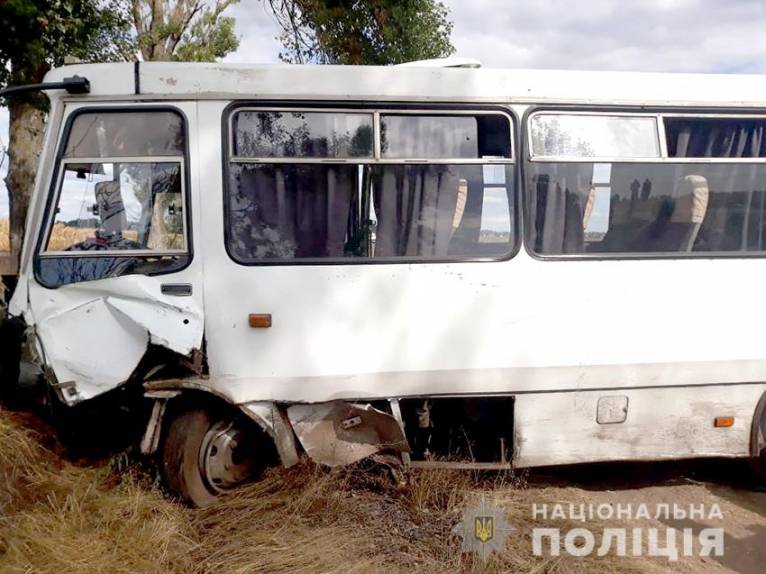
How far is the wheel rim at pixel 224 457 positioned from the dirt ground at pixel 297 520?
0.13 meters

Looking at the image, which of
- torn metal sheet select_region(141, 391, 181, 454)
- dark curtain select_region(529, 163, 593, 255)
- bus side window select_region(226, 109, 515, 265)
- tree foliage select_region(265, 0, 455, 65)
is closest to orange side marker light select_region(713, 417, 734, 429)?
dark curtain select_region(529, 163, 593, 255)

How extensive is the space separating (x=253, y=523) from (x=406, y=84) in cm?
278

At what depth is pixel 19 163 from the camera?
8.98m

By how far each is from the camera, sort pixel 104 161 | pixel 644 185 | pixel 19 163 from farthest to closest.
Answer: pixel 19 163
pixel 644 185
pixel 104 161

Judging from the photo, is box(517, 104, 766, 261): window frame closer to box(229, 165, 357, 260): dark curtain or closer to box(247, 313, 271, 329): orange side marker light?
box(229, 165, 357, 260): dark curtain

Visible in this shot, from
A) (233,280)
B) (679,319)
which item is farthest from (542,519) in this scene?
(233,280)

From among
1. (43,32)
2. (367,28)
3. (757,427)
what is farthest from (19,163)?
(757,427)

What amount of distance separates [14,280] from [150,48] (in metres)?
9.31

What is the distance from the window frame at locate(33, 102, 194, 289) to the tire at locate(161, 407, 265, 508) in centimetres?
96

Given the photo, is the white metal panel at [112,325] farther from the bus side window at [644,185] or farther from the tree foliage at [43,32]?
the tree foliage at [43,32]

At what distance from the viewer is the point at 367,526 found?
143 inches

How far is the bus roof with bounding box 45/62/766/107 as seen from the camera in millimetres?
3693

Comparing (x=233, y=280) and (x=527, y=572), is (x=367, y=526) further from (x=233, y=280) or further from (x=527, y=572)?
(x=233, y=280)

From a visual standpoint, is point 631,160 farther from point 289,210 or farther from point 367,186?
point 289,210
